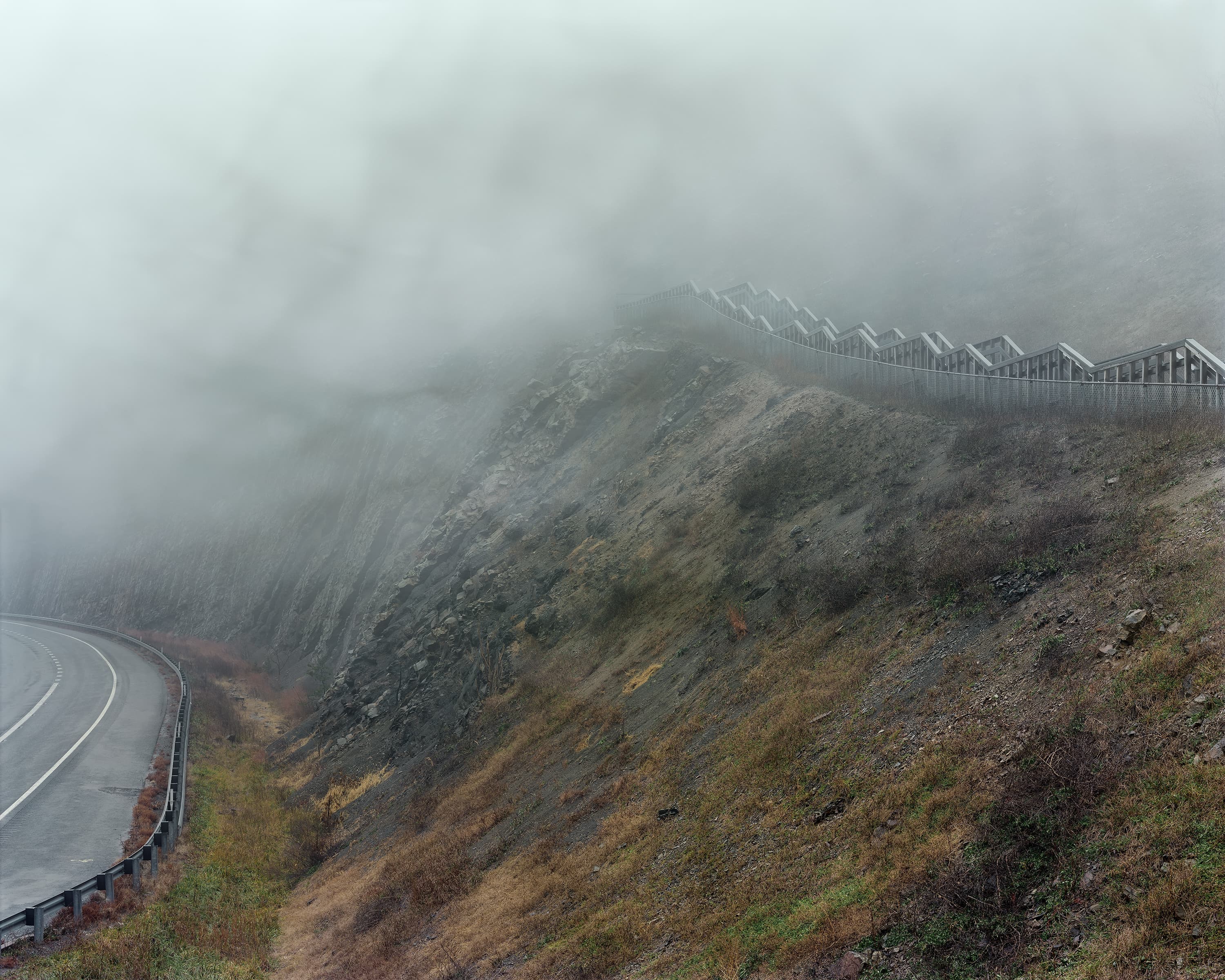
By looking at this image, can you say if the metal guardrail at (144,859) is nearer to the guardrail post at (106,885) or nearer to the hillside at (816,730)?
the guardrail post at (106,885)

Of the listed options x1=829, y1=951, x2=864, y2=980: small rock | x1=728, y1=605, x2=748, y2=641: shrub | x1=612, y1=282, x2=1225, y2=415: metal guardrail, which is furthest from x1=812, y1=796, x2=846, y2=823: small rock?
x1=612, y1=282, x2=1225, y2=415: metal guardrail

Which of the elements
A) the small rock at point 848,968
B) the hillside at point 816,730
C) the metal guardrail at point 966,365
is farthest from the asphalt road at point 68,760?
the metal guardrail at point 966,365

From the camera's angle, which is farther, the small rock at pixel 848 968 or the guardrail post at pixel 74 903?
the guardrail post at pixel 74 903

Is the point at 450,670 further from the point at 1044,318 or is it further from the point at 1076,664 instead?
the point at 1044,318

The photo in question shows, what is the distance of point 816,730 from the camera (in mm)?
14242

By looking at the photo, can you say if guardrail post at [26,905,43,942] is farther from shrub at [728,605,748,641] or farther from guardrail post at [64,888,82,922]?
shrub at [728,605,748,641]

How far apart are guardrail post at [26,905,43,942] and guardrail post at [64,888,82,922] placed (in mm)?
992

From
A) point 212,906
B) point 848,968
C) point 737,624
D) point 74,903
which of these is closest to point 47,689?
point 212,906

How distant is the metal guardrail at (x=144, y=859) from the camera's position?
14008mm

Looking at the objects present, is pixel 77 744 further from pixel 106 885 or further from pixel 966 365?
pixel 966 365

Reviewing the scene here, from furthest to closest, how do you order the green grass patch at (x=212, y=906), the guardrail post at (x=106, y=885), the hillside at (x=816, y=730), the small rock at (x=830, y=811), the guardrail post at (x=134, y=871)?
the guardrail post at (x=134, y=871), the guardrail post at (x=106, y=885), the green grass patch at (x=212, y=906), the small rock at (x=830, y=811), the hillside at (x=816, y=730)

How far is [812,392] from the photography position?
1215 inches

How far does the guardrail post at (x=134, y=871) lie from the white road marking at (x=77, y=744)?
631 cm

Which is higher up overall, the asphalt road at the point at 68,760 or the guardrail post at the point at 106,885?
the guardrail post at the point at 106,885
